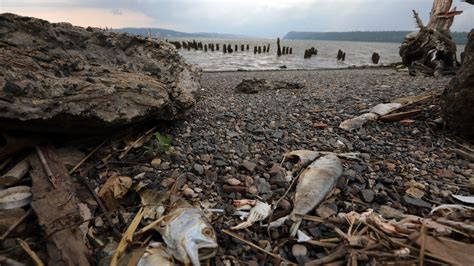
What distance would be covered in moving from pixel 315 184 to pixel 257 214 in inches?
27.9

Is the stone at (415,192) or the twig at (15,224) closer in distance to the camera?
the twig at (15,224)

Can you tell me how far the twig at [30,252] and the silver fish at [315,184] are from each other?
1.90 metres

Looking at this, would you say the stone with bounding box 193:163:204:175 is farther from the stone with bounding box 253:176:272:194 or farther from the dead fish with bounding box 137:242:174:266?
the dead fish with bounding box 137:242:174:266

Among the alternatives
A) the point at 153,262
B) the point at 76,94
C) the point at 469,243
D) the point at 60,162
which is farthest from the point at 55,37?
the point at 469,243

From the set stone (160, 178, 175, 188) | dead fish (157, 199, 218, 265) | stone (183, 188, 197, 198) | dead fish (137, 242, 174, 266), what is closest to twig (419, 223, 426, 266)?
dead fish (157, 199, 218, 265)

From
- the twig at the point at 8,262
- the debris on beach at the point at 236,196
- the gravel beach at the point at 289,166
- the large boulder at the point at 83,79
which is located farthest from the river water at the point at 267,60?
the twig at the point at 8,262

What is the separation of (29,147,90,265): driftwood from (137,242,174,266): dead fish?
0.40 meters

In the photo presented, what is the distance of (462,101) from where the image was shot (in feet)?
12.2

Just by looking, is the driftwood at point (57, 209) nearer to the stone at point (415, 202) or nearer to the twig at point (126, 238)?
the twig at point (126, 238)

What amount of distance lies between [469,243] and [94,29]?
5590mm

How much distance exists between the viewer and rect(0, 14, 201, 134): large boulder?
2.62 meters

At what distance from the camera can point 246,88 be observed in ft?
26.1

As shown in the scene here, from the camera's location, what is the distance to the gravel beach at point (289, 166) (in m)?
2.52

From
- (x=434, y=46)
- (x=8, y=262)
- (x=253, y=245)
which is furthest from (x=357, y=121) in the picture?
(x=434, y=46)
